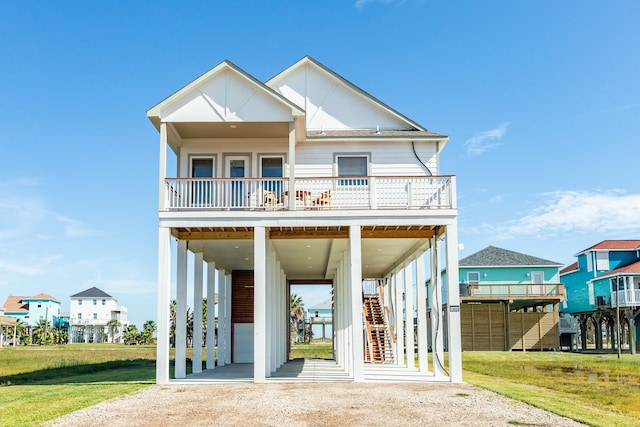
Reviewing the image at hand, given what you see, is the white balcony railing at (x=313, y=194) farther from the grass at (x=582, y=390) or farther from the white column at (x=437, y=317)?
the grass at (x=582, y=390)

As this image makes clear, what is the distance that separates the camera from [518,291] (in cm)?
4247

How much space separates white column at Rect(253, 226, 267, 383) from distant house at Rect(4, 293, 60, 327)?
9302 cm

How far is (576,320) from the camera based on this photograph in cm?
5025

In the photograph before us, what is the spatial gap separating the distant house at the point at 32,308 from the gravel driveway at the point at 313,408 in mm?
95450

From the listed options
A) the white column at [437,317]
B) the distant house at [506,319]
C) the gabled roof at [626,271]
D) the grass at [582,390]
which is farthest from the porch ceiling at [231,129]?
the gabled roof at [626,271]

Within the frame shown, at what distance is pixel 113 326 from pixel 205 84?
277ft


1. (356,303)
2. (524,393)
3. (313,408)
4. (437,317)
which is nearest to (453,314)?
(437,317)

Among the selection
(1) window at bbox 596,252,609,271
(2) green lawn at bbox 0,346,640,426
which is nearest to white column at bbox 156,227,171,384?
(2) green lawn at bbox 0,346,640,426

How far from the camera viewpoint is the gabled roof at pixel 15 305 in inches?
4050

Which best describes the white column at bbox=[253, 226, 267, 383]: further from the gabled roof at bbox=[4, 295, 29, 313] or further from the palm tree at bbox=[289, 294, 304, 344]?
the gabled roof at bbox=[4, 295, 29, 313]

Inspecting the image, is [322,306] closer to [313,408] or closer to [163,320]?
[163,320]

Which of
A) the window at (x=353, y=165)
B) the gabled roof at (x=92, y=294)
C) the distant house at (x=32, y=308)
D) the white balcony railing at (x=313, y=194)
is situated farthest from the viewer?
the distant house at (x=32, y=308)

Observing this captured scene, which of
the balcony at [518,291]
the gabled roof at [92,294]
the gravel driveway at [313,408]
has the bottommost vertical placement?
the gravel driveway at [313,408]

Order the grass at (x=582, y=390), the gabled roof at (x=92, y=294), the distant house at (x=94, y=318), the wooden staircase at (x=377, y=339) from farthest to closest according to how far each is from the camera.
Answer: the gabled roof at (x=92, y=294)
the distant house at (x=94, y=318)
the wooden staircase at (x=377, y=339)
the grass at (x=582, y=390)
